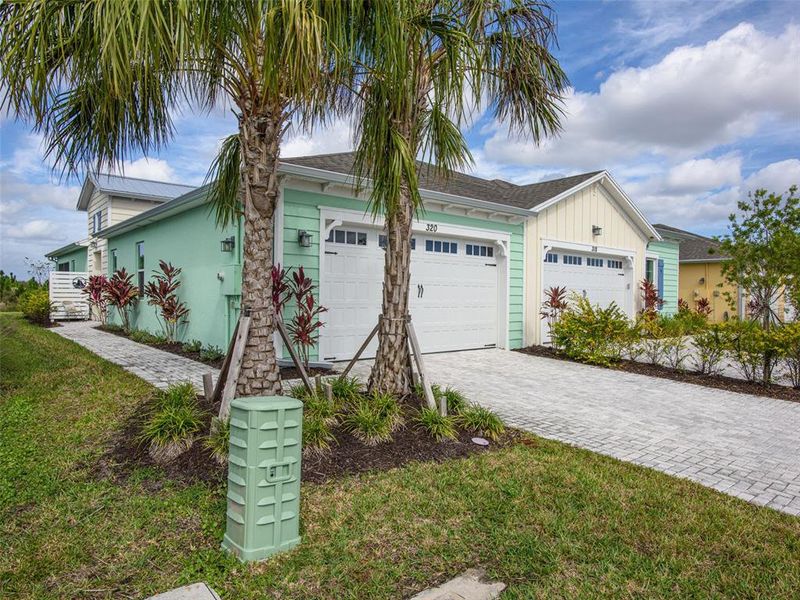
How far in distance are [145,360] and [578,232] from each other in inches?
388

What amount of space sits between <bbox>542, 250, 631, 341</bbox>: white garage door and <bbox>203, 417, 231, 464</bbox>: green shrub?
29.3 ft

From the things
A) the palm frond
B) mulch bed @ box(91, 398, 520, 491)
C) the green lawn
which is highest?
the palm frond

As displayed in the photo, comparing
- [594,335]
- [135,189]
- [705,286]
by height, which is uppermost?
[135,189]

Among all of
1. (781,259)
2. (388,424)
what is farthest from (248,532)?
(781,259)

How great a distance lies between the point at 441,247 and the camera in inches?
375

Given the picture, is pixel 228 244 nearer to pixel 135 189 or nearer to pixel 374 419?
pixel 374 419

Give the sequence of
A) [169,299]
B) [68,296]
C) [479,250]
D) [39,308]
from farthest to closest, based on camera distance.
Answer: [68,296] → [39,308] → [479,250] → [169,299]

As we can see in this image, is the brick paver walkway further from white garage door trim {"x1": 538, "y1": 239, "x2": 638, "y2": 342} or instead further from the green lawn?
white garage door trim {"x1": 538, "y1": 239, "x2": 638, "y2": 342}

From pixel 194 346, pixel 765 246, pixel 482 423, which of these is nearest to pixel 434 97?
pixel 482 423

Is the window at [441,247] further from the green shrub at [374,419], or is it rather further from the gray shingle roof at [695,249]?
the gray shingle roof at [695,249]

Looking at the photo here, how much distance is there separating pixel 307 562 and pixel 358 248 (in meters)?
6.26

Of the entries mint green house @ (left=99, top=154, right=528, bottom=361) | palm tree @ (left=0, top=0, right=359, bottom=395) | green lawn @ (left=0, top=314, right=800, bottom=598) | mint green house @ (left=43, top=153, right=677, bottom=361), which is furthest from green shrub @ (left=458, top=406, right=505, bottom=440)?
mint green house @ (left=99, top=154, right=528, bottom=361)

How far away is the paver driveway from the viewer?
3854 millimetres

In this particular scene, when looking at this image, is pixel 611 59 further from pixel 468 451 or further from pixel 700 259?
pixel 700 259
